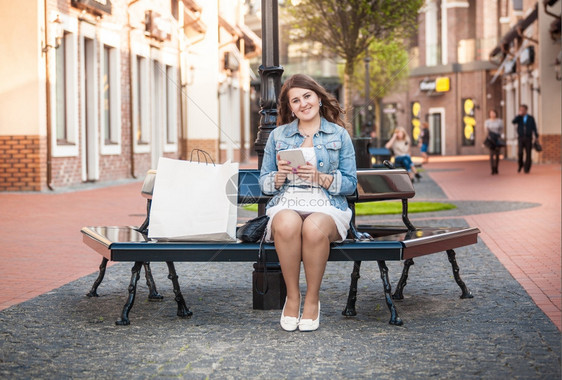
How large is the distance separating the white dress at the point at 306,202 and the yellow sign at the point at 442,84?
53.9 m

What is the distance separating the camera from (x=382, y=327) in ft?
17.0

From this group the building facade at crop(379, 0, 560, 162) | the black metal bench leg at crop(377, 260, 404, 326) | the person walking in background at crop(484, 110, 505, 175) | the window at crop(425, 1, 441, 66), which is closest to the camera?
the black metal bench leg at crop(377, 260, 404, 326)

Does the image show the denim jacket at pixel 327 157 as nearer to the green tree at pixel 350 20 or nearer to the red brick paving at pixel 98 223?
the red brick paving at pixel 98 223

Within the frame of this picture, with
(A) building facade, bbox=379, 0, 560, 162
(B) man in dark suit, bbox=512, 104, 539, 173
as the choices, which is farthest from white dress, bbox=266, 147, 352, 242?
(A) building facade, bbox=379, 0, 560, 162

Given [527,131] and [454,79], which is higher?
[454,79]

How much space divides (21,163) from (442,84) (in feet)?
144

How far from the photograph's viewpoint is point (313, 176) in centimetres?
530

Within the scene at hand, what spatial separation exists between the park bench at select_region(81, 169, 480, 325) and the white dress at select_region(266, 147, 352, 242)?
0.12 meters

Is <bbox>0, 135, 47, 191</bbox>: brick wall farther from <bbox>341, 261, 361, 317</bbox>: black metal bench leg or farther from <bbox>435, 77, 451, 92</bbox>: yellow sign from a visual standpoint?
<bbox>435, 77, 451, 92</bbox>: yellow sign

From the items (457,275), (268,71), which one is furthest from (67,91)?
(457,275)

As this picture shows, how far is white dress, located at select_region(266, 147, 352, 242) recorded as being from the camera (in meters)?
5.34

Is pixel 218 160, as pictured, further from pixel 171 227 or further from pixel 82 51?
pixel 171 227

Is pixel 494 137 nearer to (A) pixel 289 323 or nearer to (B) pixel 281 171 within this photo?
(B) pixel 281 171

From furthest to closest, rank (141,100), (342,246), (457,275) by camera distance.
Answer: (141,100), (457,275), (342,246)
